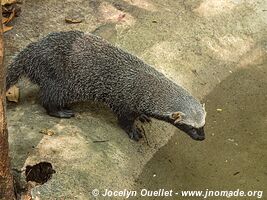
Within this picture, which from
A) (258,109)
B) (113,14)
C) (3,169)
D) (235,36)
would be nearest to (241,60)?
(235,36)

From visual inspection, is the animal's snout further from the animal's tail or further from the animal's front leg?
the animal's tail

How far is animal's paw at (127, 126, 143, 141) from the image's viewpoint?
5945 millimetres

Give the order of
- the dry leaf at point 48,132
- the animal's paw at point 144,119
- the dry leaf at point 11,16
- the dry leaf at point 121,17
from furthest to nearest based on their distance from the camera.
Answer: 1. the dry leaf at point 121,17
2. the dry leaf at point 11,16
3. the animal's paw at point 144,119
4. the dry leaf at point 48,132

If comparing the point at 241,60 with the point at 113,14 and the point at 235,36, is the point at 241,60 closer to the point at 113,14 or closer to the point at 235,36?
the point at 235,36

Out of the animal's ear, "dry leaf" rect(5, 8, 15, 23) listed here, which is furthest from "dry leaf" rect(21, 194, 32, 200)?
"dry leaf" rect(5, 8, 15, 23)

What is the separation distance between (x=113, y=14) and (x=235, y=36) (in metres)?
1.90

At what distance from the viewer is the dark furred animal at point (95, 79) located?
230 inches

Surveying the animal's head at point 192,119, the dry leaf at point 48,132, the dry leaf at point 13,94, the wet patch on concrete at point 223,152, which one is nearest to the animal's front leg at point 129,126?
the wet patch on concrete at point 223,152

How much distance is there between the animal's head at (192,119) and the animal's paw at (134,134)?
489 mm

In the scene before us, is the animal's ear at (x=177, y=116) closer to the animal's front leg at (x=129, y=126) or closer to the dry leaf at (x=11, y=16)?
the animal's front leg at (x=129, y=126)

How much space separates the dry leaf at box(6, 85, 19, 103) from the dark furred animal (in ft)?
0.43

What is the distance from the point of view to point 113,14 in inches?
298

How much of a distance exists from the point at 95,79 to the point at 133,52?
1.21 meters

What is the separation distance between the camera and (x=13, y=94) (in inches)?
237
